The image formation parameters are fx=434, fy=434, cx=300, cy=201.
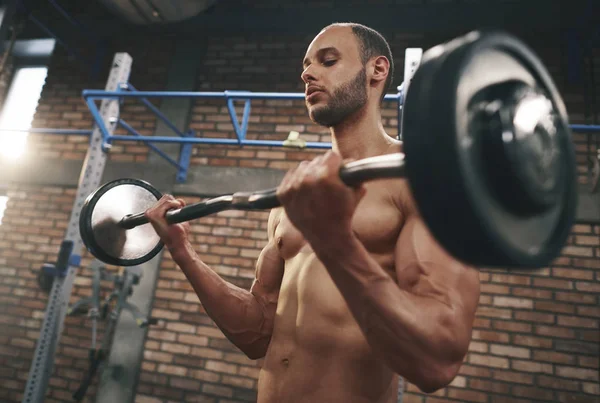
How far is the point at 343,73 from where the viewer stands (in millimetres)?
1411

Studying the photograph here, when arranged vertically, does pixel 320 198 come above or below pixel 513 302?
below

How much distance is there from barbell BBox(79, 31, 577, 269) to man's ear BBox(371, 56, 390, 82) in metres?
0.78

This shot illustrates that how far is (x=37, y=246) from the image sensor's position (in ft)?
13.9

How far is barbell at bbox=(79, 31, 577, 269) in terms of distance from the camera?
24.3 inches

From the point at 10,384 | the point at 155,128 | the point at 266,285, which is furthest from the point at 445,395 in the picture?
the point at 10,384

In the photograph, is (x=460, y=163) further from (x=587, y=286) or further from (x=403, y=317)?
(x=587, y=286)

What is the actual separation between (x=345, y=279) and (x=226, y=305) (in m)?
0.65

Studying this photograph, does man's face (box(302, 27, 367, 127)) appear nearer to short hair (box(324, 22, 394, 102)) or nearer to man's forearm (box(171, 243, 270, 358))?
short hair (box(324, 22, 394, 102))

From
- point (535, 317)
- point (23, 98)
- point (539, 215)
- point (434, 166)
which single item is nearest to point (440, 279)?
point (539, 215)

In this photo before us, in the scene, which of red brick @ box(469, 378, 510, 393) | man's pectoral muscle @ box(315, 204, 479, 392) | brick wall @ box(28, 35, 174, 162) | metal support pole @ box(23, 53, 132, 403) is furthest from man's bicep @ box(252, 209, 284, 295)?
brick wall @ box(28, 35, 174, 162)

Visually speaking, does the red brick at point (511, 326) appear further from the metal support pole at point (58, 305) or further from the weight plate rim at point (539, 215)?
the metal support pole at point (58, 305)

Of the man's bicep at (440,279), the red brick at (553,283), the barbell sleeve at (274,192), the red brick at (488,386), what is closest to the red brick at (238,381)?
the red brick at (488,386)

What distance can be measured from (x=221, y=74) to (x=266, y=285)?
336 centimetres

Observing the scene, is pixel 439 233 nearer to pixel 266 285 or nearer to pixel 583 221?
pixel 266 285
